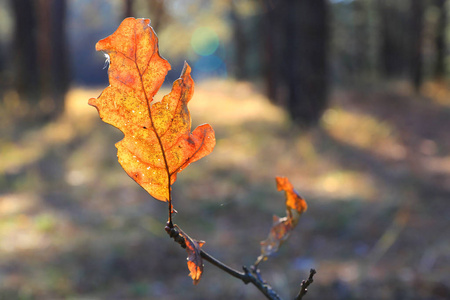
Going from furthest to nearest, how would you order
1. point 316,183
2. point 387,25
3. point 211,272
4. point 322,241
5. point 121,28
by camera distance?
point 387,25 → point 316,183 → point 322,241 → point 211,272 → point 121,28

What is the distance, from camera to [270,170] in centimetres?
669

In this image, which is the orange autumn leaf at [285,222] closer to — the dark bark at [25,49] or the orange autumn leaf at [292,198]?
the orange autumn leaf at [292,198]

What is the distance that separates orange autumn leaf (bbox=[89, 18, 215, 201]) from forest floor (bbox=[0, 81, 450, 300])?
4.21 ft

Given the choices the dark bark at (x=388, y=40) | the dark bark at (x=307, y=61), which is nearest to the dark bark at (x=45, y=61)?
the dark bark at (x=307, y=61)

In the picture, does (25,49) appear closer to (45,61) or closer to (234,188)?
(45,61)

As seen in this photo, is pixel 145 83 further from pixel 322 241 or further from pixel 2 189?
pixel 2 189

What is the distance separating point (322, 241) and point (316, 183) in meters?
1.41

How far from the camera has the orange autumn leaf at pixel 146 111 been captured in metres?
0.63

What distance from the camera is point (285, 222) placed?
98cm

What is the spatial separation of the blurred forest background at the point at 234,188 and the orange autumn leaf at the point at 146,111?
21 cm

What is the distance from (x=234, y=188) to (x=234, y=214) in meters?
0.58

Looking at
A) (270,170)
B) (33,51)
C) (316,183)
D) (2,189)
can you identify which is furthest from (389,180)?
(33,51)

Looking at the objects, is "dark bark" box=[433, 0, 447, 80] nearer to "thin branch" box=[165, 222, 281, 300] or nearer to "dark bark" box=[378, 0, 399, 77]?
Result: "dark bark" box=[378, 0, 399, 77]

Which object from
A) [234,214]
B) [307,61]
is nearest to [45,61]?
[307,61]
